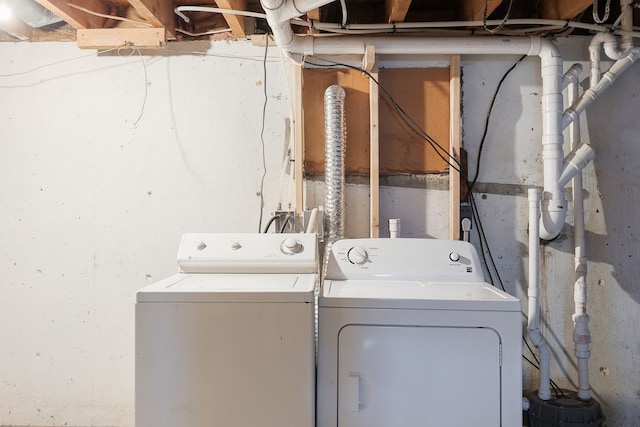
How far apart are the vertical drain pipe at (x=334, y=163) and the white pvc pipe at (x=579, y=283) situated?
1140 mm

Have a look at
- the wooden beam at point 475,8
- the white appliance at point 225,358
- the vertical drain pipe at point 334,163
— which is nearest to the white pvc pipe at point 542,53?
the wooden beam at point 475,8

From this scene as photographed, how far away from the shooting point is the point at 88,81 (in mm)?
2295

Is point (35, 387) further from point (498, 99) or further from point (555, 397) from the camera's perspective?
point (498, 99)

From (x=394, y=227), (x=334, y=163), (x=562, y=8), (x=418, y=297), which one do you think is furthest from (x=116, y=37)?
(x=562, y=8)

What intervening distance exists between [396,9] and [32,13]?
1752 mm

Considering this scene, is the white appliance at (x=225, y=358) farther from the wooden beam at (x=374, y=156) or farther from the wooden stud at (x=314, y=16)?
the wooden stud at (x=314, y=16)

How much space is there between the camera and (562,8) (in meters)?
2.04

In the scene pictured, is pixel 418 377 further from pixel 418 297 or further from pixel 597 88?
pixel 597 88

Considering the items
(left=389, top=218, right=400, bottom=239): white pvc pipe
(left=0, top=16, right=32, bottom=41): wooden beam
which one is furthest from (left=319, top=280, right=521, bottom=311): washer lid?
(left=0, top=16, right=32, bottom=41): wooden beam

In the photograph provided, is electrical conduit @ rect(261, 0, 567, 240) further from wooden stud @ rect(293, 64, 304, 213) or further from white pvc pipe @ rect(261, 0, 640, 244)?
wooden stud @ rect(293, 64, 304, 213)

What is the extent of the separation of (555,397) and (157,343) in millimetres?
1840

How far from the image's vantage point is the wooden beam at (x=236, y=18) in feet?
6.44

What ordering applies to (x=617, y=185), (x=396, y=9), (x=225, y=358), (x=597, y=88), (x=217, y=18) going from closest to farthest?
(x=225, y=358) < (x=396, y=9) < (x=597, y=88) < (x=617, y=185) < (x=217, y=18)

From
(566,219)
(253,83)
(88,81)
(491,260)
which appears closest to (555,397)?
(491,260)
